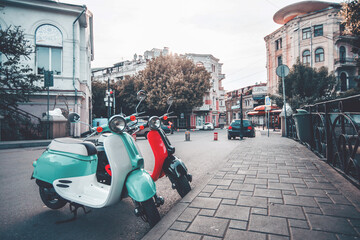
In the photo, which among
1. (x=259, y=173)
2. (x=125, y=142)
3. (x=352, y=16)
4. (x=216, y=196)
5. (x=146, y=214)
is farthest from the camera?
(x=352, y=16)

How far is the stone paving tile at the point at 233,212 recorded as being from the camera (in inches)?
96.6

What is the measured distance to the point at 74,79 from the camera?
667 inches

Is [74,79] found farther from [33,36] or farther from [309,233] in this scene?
[309,233]

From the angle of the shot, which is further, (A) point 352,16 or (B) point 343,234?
(A) point 352,16

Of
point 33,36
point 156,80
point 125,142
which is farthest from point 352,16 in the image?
point 156,80

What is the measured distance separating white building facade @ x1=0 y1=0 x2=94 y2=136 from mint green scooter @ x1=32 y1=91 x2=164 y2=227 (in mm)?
14721

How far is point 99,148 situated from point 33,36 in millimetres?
17557

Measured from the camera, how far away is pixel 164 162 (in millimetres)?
3154

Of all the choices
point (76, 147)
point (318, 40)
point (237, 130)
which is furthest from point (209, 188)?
point (318, 40)

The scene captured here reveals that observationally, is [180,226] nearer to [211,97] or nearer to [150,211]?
[150,211]

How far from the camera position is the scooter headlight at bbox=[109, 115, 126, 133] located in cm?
249

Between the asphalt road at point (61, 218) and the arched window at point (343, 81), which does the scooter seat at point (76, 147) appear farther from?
the arched window at point (343, 81)

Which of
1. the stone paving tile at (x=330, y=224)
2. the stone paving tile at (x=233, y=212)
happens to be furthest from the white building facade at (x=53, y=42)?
the stone paving tile at (x=330, y=224)

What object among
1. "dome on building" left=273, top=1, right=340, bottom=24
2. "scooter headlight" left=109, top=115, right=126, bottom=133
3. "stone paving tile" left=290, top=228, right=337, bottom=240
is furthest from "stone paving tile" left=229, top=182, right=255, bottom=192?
"dome on building" left=273, top=1, right=340, bottom=24
